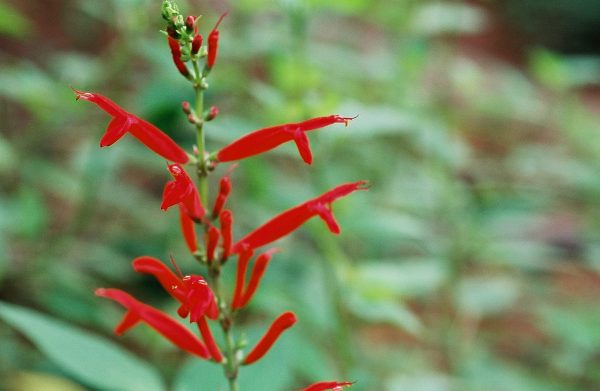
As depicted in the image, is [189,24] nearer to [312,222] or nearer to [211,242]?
[211,242]

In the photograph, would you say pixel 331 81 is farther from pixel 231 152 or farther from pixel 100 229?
pixel 231 152

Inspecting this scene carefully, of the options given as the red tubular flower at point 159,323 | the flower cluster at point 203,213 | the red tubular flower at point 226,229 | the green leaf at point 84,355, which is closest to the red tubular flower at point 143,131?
the flower cluster at point 203,213

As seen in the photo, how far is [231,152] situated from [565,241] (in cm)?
374

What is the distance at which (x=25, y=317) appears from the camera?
1233 mm

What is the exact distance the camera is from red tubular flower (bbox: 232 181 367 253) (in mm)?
1124

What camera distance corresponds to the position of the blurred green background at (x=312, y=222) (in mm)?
1965

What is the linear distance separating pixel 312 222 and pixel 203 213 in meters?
0.88

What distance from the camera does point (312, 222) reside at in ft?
6.44

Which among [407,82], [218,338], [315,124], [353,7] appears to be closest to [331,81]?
[407,82]

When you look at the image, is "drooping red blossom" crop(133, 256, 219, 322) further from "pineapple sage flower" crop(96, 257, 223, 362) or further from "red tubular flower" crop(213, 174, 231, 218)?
"red tubular flower" crop(213, 174, 231, 218)

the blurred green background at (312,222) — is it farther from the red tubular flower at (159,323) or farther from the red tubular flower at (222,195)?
the red tubular flower at (222,195)

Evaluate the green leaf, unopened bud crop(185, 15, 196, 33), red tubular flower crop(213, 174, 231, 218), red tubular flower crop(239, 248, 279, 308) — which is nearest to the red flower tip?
red tubular flower crop(213, 174, 231, 218)

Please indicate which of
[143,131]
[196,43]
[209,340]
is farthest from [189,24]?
[209,340]

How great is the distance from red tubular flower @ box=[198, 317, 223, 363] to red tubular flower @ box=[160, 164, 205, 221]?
0.53 feet
